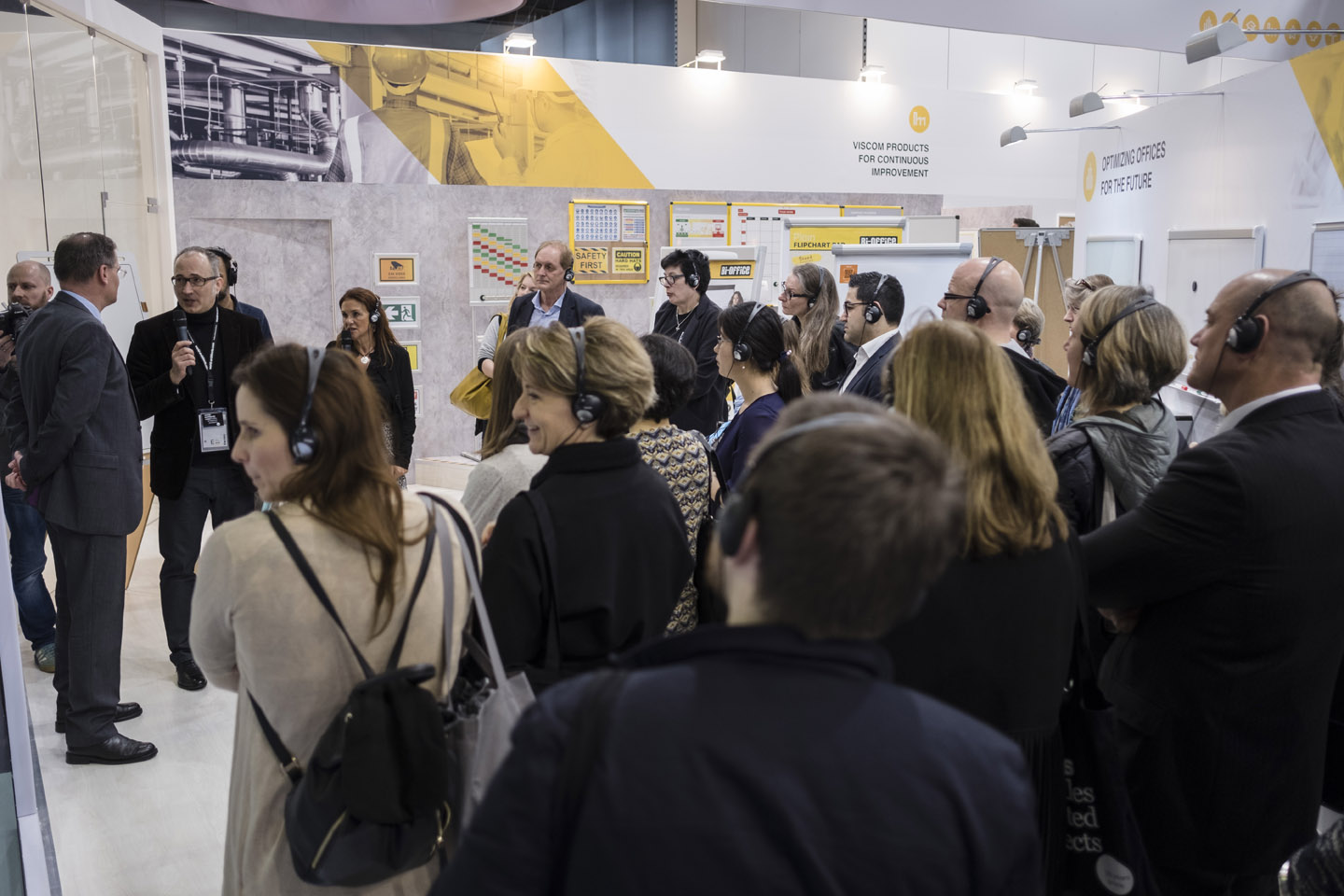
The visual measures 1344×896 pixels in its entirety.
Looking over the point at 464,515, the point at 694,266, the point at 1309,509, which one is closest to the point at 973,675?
the point at 1309,509

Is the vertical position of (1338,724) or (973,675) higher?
(973,675)

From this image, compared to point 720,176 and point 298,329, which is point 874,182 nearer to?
point 720,176

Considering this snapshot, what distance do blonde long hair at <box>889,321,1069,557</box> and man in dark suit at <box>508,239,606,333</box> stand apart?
3.74 metres

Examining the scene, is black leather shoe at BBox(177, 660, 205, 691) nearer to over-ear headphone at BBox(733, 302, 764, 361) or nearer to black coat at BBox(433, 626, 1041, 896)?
over-ear headphone at BBox(733, 302, 764, 361)

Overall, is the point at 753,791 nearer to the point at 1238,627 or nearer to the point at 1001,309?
the point at 1238,627

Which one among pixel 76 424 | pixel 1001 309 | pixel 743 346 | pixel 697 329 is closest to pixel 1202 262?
pixel 697 329

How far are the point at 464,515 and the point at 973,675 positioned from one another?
2.80 feet

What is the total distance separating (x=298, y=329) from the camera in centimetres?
862

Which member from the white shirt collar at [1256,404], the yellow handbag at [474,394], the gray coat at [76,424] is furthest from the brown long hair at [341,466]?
the yellow handbag at [474,394]

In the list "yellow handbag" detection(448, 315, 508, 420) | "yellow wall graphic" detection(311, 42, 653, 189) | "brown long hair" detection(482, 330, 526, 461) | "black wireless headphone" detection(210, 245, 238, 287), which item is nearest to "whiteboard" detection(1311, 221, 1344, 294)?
"yellow handbag" detection(448, 315, 508, 420)

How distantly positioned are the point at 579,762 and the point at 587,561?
3.28 feet

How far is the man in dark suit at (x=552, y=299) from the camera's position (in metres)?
5.32

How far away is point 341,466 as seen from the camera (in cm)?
158

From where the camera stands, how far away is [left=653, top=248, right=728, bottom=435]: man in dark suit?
511cm
